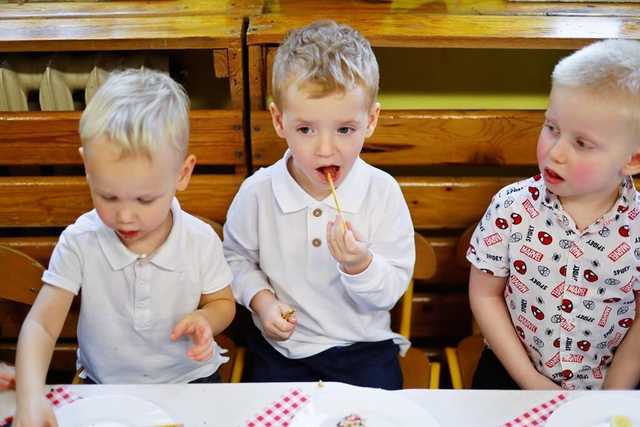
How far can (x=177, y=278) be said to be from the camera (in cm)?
148

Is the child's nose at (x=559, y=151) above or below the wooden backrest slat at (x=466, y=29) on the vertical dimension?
below

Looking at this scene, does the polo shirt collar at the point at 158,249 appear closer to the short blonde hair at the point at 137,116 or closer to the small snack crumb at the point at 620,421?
the short blonde hair at the point at 137,116

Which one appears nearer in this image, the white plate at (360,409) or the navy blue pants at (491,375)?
the white plate at (360,409)

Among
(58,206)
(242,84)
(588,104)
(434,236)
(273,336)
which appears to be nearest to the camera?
(588,104)

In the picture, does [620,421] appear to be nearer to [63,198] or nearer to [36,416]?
[36,416]

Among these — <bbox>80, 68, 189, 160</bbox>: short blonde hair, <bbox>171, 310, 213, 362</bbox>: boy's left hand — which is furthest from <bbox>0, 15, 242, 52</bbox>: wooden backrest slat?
<bbox>171, 310, 213, 362</bbox>: boy's left hand

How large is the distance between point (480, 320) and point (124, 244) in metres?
0.81

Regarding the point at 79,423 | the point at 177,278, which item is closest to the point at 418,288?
the point at 177,278

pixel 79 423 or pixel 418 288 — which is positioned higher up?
pixel 79 423

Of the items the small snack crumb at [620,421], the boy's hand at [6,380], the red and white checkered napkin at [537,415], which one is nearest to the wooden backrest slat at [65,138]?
the boy's hand at [6,380]

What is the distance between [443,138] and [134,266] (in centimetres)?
91

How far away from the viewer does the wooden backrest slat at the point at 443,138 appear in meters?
1.90

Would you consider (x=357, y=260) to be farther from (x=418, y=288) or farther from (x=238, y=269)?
(x=418, y=288)

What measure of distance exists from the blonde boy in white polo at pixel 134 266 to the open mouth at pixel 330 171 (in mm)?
269
